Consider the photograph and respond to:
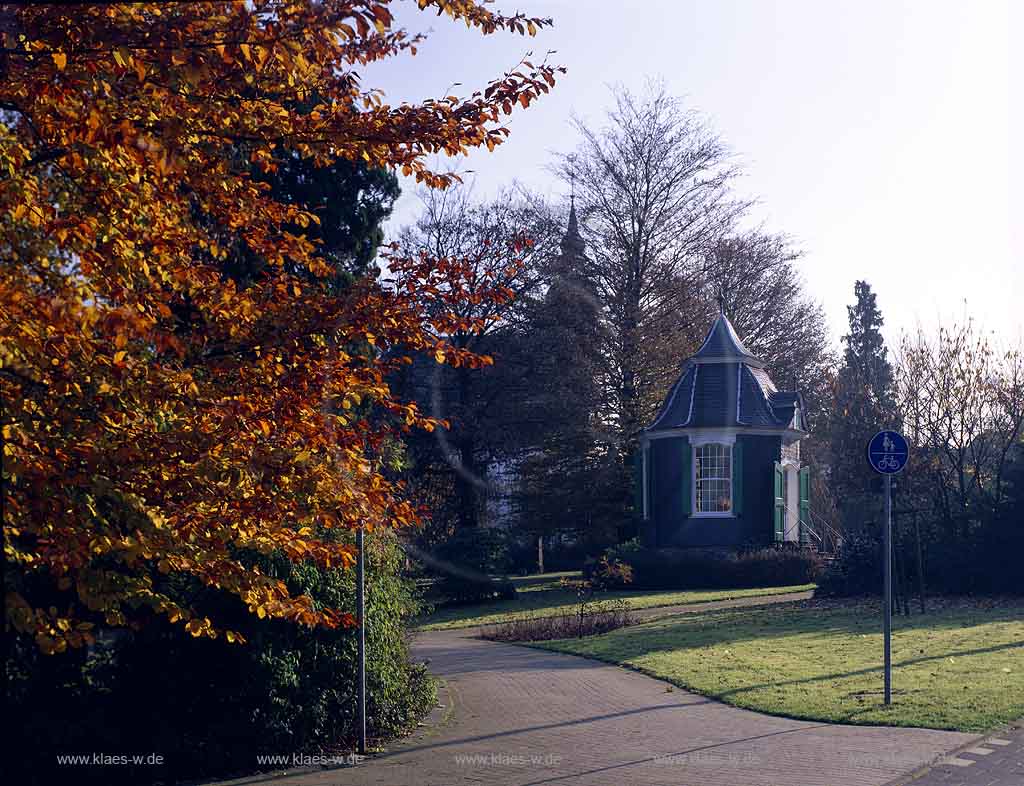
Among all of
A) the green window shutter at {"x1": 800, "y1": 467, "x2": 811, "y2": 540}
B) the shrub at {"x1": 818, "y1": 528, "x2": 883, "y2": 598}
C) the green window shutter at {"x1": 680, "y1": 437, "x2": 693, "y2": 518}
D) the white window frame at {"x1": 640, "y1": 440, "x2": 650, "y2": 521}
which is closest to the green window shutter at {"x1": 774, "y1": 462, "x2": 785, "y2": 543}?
the green window shutter at {"x1": 800, "y1": 467, "x2": 811, "y2": 540}

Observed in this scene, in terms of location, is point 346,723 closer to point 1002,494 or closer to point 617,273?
point 1002,494

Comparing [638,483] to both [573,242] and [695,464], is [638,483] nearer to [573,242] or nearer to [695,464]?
[695,464]

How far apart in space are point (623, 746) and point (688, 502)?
25623mm

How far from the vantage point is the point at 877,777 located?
8.40 m

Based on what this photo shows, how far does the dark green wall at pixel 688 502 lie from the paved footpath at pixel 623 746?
21.7 m

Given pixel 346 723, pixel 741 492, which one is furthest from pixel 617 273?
pixel 346 723

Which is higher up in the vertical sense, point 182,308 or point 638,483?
point 182,308

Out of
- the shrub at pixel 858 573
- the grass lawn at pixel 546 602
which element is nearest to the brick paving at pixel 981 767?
the grass lawn at pixel 546 602

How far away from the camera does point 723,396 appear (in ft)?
117

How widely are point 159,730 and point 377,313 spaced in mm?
4163

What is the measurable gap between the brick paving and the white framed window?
2523 cm

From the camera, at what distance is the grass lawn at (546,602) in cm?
2552

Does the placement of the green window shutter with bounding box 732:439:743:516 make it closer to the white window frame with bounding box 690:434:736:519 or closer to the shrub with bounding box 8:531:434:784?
the white window frame with bounding box 690:434:736:519

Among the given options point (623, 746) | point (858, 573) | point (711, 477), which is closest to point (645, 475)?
point (711, 477)
